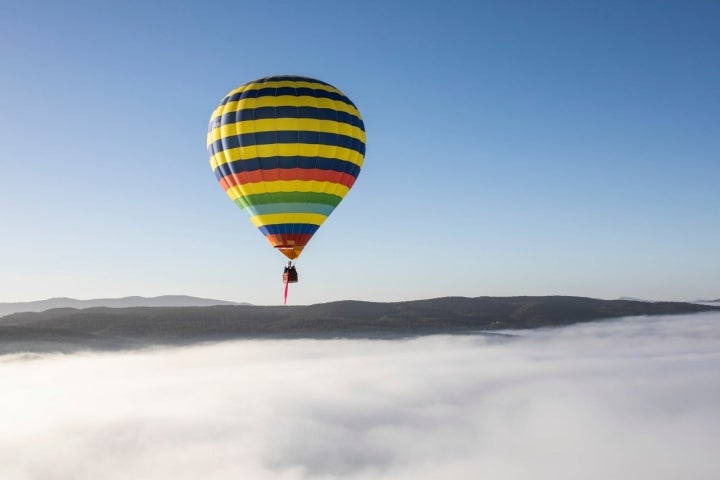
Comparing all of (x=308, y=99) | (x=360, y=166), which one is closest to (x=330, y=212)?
(x=360, y=166)

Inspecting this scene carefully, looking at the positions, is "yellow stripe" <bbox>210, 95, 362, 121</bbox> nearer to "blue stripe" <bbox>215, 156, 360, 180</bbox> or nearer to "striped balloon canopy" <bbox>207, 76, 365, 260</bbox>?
"striped balloon canopy" <bbox>207, 76, 365, 260</bbox>

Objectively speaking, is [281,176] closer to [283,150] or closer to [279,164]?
[279,164]

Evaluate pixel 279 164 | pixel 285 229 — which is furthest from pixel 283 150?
pixel 285 229

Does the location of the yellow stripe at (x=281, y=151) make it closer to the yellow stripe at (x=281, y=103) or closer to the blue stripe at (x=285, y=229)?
the yellow stripe at (x=281, y=103)

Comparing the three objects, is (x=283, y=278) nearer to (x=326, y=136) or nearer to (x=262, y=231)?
(x=262, y=231)

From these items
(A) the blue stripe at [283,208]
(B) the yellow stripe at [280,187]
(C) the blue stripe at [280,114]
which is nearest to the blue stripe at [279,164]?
(B) the yellow stripe at [280,187]

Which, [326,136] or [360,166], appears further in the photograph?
[360,166]

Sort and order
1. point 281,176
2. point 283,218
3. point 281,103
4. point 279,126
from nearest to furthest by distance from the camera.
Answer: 1. point 279,126
2. point 281,103
3. point 281,176
4. point 283,218
